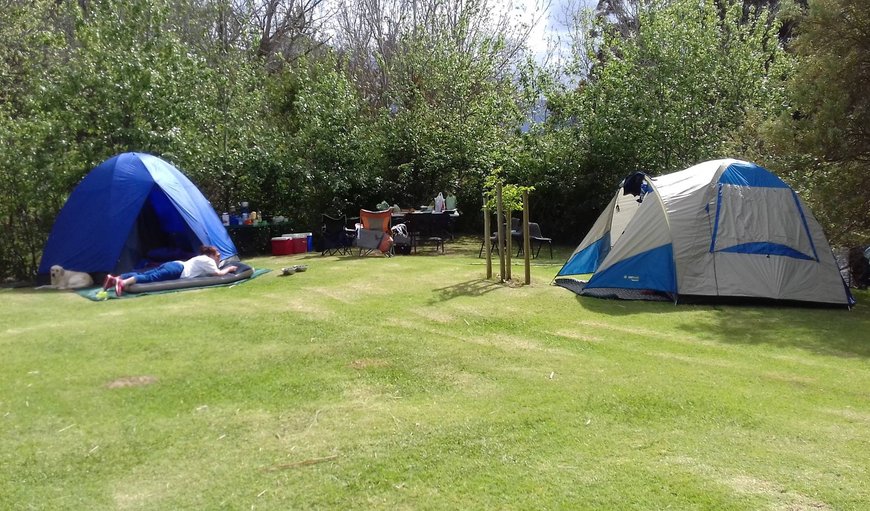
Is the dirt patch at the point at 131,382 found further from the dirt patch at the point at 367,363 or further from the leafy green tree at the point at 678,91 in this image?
the leafy green tree at the point at 678,91

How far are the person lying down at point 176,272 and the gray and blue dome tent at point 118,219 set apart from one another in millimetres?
397

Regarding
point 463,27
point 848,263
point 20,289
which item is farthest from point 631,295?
point 463,27

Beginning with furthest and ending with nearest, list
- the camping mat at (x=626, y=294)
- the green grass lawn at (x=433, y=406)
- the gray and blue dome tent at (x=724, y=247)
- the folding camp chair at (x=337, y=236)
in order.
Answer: the folding camp chair at (x=337, y=236) → the camping mat at (x=626, y=294) → the gray and blue dome tent at (x=724, y=247) → the green grass lawn at (x=433, y=406)

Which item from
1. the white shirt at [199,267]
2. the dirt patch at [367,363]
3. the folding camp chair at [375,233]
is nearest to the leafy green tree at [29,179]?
the white shirt at [199,267]

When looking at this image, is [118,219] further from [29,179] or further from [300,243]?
[300,243]

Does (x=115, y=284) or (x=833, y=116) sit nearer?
(x=833, y=116)

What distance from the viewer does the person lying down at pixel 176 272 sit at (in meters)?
8.15

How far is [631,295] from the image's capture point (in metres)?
7.69

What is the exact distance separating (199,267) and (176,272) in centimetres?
31

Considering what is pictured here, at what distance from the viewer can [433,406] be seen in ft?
13.8

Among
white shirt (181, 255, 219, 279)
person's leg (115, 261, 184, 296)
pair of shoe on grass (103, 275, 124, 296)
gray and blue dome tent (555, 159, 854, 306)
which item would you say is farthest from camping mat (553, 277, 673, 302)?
pair of shoe on grass (103, 275, 124, 296)

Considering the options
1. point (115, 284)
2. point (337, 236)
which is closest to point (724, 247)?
point (337, 236)

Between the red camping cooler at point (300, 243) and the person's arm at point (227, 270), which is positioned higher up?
the red camping cooler at point (300, 243)

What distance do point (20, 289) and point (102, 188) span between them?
5.49ft
